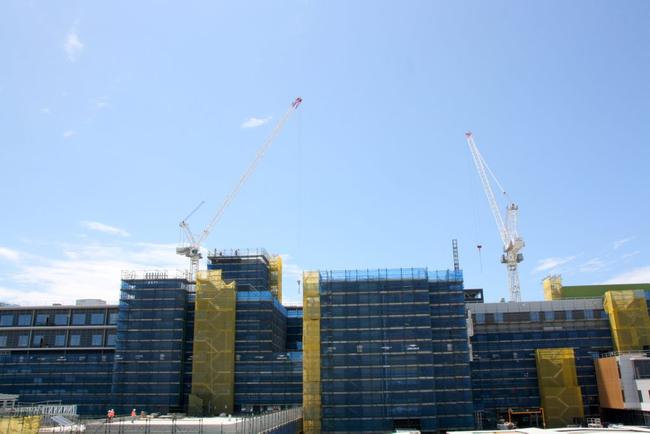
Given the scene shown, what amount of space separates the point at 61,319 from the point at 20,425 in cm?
10224

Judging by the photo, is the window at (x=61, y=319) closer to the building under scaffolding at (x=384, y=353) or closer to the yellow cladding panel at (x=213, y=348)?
the yellow cladding panel at (x=213, y=348)

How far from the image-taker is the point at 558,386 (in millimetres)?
107500

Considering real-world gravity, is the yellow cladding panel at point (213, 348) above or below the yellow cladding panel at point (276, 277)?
below

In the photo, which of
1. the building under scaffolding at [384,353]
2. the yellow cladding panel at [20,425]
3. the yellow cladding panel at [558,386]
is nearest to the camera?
the yellow cladding panel at [20,425]

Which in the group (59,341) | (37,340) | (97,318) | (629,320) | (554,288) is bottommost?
(629,320)

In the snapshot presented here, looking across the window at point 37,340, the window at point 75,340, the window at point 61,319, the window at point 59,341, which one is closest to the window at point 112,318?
the window at point 75,340

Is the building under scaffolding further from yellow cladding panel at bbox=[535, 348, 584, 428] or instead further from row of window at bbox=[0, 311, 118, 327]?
row of window at bbox=[0, 311, 118, 327]

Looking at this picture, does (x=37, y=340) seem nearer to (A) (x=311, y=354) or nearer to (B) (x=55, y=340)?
(B) (x=55, y=340)

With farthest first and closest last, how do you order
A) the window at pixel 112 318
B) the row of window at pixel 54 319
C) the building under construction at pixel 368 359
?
the row of window at pixel 54 319 → the window at pixel 112 318 → the building under construction at pixel 368 359

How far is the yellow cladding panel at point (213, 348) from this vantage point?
106 metres

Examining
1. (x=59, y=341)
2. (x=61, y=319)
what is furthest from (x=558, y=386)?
(x=61, y=319)

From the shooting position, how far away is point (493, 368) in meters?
113

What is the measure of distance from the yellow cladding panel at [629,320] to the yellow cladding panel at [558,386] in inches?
412

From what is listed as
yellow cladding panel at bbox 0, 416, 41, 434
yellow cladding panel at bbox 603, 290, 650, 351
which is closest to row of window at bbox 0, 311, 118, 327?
yellow cladding panel at bbox 0, 416, 41, 434
